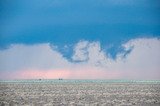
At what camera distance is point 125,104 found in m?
38.7

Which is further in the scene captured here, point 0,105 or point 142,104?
point 142,104

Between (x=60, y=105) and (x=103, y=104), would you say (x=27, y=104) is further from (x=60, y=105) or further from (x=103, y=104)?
(x=103, y=104)

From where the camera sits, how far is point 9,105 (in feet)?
119

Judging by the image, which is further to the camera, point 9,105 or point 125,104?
point 125,104

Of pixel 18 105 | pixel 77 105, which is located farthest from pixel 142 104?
pixel 18 105

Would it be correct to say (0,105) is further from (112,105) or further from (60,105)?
(112,105)

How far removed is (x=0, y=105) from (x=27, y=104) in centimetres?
334

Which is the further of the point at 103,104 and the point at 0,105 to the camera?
the point at 103,104

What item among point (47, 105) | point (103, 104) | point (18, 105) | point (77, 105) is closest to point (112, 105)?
point (103, 104)

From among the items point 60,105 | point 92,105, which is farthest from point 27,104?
point 92,105

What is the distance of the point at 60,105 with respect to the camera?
37656 mm

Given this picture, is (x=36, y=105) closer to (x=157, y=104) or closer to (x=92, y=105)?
(x=92, y=105)

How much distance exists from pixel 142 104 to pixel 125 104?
1856 mm

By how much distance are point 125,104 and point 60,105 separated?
7219 millimetres
